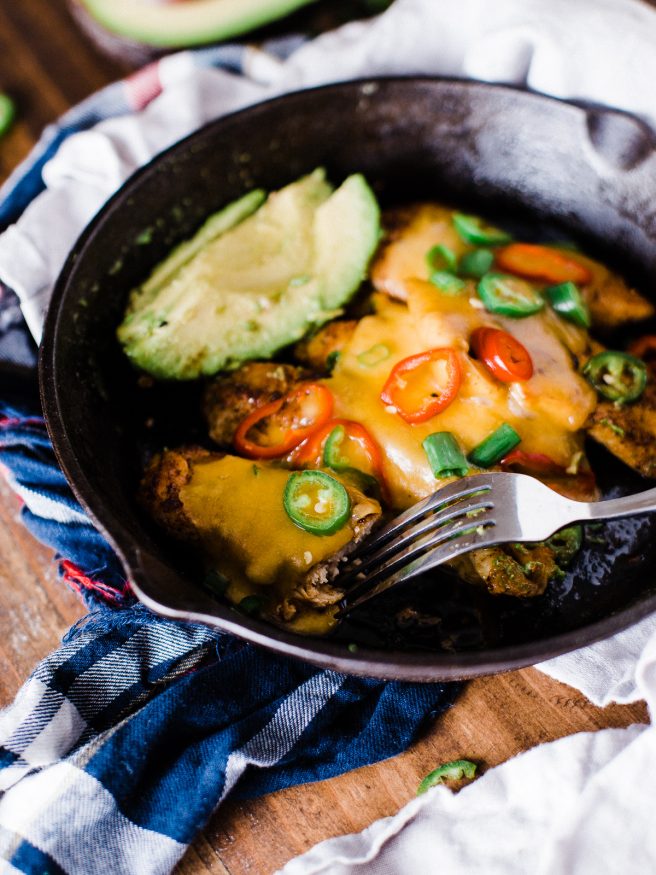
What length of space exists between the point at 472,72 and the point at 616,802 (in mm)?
2216

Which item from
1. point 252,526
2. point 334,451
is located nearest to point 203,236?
point 334,451

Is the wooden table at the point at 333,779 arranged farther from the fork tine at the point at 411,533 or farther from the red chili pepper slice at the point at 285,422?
the red chili pepper slice at the point at 285,422

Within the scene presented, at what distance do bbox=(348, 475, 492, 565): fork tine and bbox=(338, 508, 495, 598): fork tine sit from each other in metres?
0.04

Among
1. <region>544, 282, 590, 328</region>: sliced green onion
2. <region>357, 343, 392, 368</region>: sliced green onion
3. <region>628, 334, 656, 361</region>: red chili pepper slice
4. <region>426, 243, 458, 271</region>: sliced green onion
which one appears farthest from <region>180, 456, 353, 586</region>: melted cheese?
<region>628, 334, 656, 361</region>: red chili pepper slice

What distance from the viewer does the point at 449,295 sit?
7.64ft

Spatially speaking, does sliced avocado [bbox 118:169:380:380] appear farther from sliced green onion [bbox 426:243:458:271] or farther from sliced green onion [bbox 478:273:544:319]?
sliced green onion [bbox 478:273:544:319]

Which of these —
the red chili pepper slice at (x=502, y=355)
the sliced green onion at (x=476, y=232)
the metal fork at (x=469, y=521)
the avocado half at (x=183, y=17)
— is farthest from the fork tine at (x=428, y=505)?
the avocado half at (x=183, y=17)

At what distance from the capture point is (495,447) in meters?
2.10

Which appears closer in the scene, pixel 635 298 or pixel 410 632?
pixel 410 632

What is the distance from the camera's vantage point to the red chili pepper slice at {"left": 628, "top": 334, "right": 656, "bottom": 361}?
97.4 inches

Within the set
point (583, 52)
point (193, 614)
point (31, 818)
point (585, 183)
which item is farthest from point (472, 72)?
point (31, 818)

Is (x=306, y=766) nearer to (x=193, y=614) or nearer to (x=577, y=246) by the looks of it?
(x=193, y=614)

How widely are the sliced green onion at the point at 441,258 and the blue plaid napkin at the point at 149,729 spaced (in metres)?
1.21

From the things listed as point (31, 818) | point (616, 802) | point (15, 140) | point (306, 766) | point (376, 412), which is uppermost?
point (15, 140)
